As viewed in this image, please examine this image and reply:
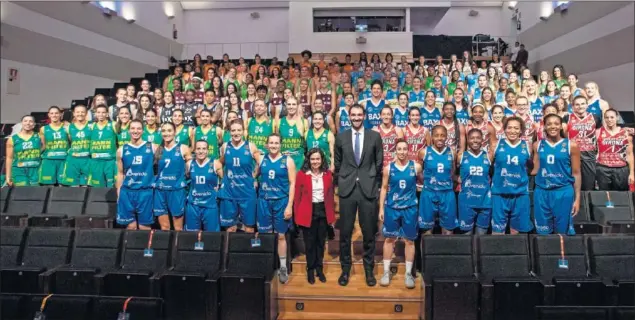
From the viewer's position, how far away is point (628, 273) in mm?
3949

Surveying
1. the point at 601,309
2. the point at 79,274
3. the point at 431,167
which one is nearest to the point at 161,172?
the point at 79,274

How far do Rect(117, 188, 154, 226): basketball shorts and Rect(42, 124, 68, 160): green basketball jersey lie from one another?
1.61 m

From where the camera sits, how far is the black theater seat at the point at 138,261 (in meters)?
3.91

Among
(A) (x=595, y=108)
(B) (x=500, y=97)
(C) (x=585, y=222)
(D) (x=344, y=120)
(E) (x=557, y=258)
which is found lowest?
(E) (x=557, y=258)

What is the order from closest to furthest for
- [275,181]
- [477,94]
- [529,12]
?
[275,181]
[477,94]
[529,12]

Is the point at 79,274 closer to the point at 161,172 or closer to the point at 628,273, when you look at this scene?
the point at 161,172

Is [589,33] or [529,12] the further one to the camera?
[529,12]

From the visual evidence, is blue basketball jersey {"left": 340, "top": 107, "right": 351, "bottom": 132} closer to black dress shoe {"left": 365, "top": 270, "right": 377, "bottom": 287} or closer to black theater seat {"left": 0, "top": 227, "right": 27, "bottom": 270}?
black dress shoe {"left": 365, "top": 270, "right": 377, "bottom": 287}

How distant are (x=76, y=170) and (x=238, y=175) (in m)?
2.39

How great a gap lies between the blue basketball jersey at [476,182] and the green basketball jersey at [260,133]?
231 centimetres

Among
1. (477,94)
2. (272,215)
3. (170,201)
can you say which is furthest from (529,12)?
(170,201)

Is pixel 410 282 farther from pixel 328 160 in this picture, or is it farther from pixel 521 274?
pixel 328 160

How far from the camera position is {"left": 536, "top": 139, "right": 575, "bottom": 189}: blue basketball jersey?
4215mm

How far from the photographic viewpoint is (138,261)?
13.8 ft
